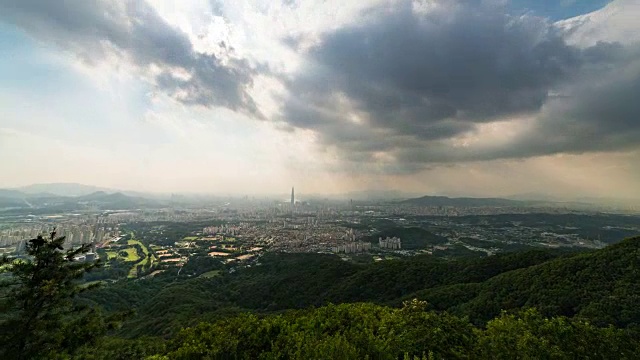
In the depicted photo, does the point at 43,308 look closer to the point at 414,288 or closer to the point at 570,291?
the point at 570,291

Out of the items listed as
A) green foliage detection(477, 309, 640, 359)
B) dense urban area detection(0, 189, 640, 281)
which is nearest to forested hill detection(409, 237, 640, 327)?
green foliage detection(477, 309, 640, 359)

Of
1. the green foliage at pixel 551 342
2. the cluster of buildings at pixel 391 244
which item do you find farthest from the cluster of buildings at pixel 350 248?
the green foliage at pixel 551 342

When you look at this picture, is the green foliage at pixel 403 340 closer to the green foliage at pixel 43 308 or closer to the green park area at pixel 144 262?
the green foliage at pixel 43 308

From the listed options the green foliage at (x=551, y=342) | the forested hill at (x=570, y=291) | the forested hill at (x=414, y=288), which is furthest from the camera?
the forested hill at (x=414, y=288)

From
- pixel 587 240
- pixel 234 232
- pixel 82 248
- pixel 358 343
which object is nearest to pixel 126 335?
pixel 82 248

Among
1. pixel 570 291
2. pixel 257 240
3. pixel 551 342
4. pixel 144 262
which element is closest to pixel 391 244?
pixel 257 240

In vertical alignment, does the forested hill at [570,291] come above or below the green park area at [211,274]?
above

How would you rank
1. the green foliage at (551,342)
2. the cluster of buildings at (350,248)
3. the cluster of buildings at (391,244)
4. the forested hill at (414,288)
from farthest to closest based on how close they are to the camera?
1. the cluster of buildings at (391,244)
2. the cluster of buildings at (350,248)
3. the forested hill at (414,288)
4. the green foliage at (551,342)

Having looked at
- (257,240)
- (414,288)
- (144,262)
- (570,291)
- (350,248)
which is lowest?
(144,262)
